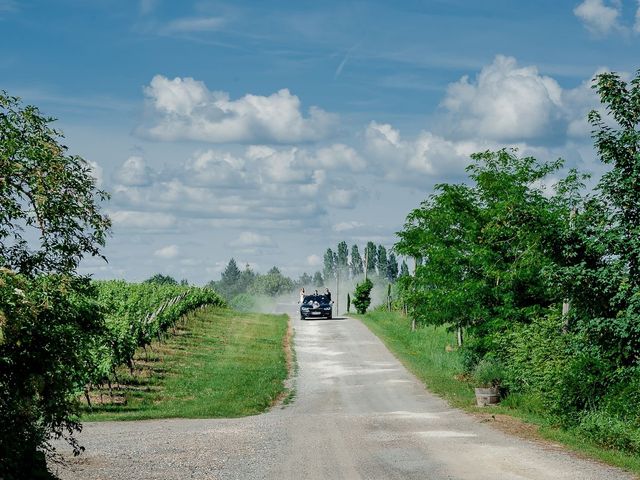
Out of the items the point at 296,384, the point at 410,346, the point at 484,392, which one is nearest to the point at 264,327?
the point at 410,346

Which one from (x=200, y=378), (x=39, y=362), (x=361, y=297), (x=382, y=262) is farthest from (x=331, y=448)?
(x=382, y=262)

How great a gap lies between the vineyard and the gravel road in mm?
1992

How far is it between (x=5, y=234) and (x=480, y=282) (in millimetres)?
19026

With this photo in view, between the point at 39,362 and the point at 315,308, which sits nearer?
the point at 39,362

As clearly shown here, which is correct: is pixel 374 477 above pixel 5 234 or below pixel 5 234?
below

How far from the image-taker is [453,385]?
29.6m

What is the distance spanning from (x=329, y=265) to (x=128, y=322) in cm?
16257

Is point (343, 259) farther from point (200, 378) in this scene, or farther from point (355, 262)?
point (200, 378)

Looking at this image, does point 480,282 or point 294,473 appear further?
point 480,282

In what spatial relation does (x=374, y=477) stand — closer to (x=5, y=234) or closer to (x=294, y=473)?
(x=294, y=473)

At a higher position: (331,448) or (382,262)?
(382,262)

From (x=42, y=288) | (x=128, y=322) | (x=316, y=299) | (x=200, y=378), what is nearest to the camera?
(x=42, y=288)

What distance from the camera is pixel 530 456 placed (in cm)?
1691

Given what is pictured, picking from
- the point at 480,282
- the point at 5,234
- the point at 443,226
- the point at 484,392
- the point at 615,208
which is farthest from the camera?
the point at 443,226
